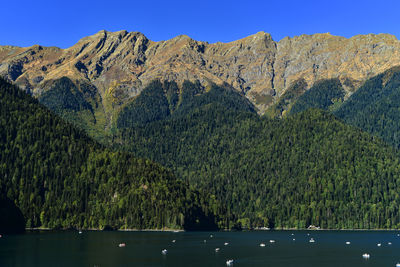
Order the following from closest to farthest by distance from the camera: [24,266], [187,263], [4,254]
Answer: [24,266]
[187,263]
[4,254]

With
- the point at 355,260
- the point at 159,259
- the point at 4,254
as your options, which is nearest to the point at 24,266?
the point at 4,254

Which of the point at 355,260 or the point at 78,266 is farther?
the point at 355,260

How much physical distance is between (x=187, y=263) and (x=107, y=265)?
1027 inches

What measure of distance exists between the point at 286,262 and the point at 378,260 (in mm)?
34617

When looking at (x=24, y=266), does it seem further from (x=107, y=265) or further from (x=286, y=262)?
(x=286, y=262)

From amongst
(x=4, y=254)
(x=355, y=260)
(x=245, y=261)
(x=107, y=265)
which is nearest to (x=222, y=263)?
(x=245, y=261)

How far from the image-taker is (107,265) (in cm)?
16462

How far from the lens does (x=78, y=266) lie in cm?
16038

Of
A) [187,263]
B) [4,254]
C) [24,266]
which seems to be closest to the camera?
[24,266]

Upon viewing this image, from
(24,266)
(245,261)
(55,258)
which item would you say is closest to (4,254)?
(55,258)

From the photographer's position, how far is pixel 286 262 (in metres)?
183

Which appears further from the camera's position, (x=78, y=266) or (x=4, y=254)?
(x=4, y=254)

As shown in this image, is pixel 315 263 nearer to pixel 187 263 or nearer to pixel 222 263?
pixel 222 263

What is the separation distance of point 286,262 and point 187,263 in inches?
1347
